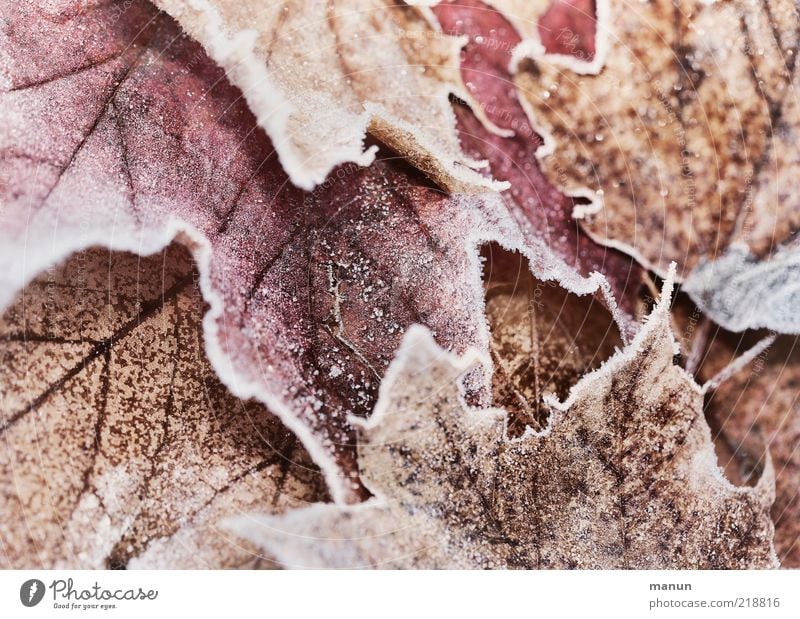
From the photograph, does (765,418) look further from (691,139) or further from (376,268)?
(376,268)

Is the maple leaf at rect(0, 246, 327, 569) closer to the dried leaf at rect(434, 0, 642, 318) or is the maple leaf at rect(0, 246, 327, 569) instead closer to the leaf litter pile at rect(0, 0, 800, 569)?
the leaf litter pile at rect(0, 0, 800, 569)

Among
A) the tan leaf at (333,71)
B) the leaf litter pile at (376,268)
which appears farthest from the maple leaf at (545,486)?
the tan leaf at (333,71)

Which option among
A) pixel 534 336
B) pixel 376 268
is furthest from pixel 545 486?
pixel 376 268

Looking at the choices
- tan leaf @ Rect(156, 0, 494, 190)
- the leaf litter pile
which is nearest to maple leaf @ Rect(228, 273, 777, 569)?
the leaf litter pile

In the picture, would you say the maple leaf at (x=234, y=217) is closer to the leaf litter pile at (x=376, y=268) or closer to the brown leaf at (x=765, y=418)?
the leaf litter pile at (x=376, y=268)
